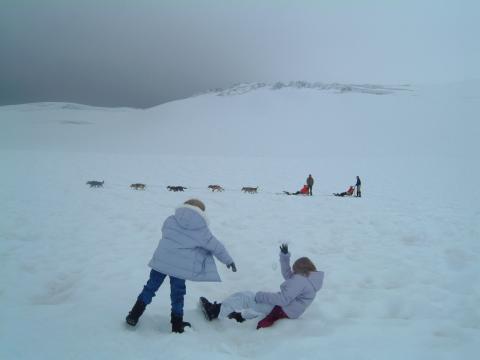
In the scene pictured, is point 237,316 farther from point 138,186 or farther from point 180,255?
point 138,186

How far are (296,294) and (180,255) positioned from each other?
1524mm

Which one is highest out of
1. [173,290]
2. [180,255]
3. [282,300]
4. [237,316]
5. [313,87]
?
[313,87]

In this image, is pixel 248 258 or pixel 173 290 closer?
pixel 173 290

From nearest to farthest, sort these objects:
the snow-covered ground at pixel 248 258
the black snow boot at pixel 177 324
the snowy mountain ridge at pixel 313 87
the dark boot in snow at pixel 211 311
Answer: the snow-covered ground at pixel 248 258
the black snow boot at pixel 177 324
the dark boot in snow at pixel 211 311
the snowy mountain ridge at pixel 313 87

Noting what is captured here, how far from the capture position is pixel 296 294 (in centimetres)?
457

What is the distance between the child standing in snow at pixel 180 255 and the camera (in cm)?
429

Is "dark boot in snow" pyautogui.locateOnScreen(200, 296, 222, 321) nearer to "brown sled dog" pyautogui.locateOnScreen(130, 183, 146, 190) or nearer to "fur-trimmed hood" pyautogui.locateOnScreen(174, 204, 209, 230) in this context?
"fur-trimmed hood" pyautogui.locateOnScreen(174, 204, 209, 230)

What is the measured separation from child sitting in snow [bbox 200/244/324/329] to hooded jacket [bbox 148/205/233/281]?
618 millimetres

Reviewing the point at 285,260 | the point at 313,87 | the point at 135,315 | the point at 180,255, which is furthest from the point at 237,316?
the point at 313,87

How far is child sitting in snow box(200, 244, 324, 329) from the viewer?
4.57m

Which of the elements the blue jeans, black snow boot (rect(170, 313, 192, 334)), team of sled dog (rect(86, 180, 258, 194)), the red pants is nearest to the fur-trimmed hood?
the blue jeans

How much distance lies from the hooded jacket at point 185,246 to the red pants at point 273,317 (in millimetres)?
902

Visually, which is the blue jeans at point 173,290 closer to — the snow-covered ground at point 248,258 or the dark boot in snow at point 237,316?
the snow-covered ground at point 248,258

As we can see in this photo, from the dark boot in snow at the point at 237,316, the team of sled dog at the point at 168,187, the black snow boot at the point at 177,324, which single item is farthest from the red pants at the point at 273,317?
the team of sled dog at the point at 168,187
